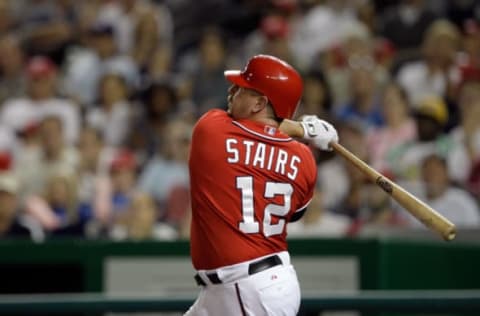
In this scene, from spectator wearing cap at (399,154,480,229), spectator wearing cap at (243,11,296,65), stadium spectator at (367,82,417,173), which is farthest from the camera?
spectator wearing cap at (243,11,296,65)

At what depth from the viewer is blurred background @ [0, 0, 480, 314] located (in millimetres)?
8531

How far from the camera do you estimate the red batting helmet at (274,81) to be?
5.52 m

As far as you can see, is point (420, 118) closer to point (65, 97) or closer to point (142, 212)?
point (142, 212)

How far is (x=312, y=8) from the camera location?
12836 mm

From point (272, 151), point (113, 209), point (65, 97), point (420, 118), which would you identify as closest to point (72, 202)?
point (113, 209)

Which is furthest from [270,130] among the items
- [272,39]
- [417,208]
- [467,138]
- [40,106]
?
[272,39]

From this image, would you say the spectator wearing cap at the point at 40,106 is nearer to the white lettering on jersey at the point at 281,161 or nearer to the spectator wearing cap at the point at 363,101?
the spectator wearing cap at the point at 363,101

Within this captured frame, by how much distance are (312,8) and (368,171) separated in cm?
738

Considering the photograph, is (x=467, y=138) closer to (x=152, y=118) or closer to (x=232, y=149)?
(x=152, y=118)

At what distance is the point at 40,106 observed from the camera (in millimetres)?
11648

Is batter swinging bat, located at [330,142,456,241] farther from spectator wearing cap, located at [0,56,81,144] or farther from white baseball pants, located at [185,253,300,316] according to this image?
spectator wearing cap, located at [0,56,81,144]

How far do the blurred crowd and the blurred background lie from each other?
0.06 feet

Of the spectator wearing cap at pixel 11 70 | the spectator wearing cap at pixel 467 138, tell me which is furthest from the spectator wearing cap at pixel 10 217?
the spectator wearing cap at pixel 467 138

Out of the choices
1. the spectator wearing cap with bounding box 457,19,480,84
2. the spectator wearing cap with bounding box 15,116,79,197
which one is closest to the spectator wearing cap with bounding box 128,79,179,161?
the spectator wearing cap with bounding box 15,116,79,197
